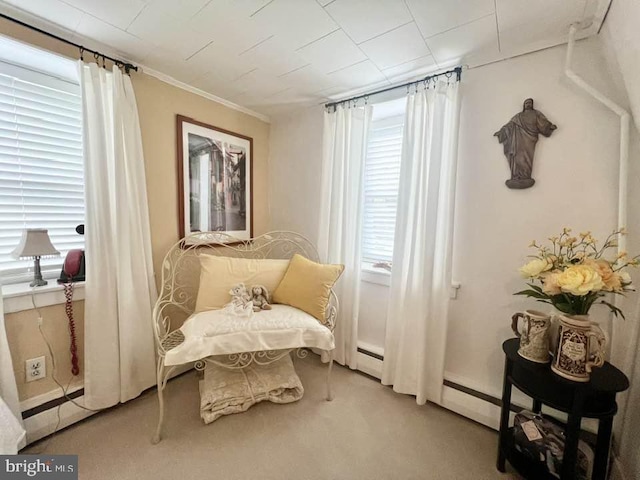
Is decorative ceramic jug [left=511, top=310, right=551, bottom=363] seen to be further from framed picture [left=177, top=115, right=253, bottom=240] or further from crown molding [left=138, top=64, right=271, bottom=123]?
crown molding [left=138, top=64, right=271, bottom=123]

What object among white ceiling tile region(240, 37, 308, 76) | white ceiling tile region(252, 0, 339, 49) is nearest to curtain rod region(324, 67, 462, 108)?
white ceiling tile region(240, 37, 308, 76)

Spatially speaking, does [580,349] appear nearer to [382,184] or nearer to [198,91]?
[382,184]

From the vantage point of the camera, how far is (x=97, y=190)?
1.61 meters

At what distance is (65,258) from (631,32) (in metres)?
3.02

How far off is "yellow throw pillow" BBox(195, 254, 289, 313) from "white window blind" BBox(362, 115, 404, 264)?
Result: 83 cm

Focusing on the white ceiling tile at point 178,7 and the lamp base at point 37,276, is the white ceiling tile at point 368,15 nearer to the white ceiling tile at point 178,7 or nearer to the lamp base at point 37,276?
the white ceiling tile at point 178,7

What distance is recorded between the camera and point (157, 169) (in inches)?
78.8

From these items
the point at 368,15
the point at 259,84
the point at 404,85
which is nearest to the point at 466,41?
the point at 404,85

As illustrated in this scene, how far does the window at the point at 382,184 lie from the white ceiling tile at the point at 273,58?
31.2 inches

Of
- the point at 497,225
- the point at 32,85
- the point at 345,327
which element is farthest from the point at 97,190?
the point at 497,225

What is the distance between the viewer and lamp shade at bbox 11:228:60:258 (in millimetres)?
1419

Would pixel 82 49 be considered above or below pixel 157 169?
above

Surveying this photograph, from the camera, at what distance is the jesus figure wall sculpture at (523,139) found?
1.50 meters

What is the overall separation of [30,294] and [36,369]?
0.45 metres
